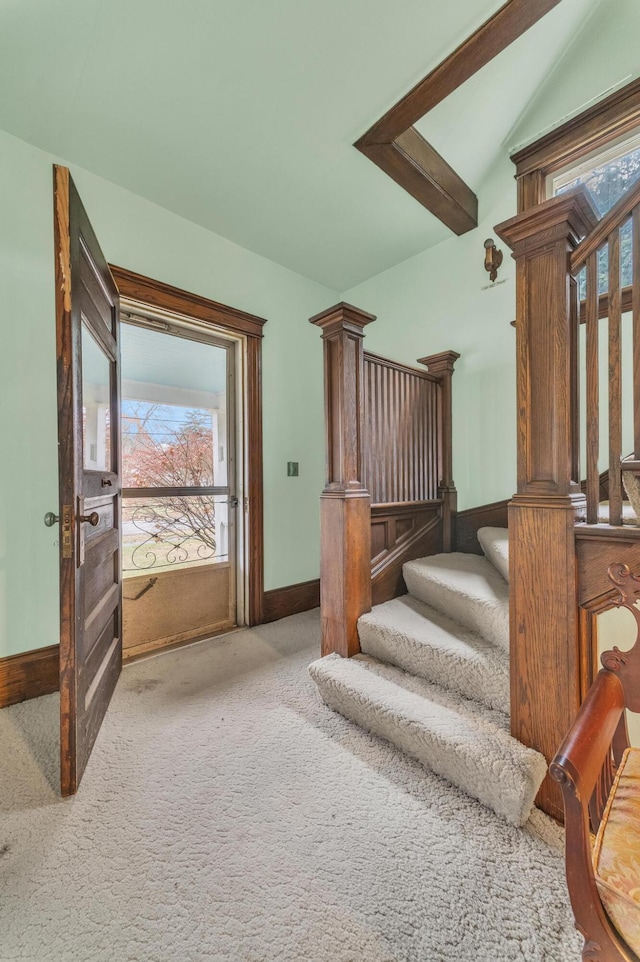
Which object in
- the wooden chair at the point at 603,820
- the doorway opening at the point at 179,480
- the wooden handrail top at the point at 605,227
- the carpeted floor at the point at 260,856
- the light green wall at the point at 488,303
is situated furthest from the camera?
the doorway opening at the point at 179,480

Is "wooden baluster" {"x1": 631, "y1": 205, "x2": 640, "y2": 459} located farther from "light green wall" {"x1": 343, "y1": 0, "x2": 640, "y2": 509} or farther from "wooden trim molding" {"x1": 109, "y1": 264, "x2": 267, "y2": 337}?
"wooden trim molding" {"x1": 109, "y1": 264, "x2": 267, "y2": 337}

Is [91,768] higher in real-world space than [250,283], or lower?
lower

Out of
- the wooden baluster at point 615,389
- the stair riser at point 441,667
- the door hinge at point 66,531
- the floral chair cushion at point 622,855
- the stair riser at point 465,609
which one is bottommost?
the stair riser at point 441,667

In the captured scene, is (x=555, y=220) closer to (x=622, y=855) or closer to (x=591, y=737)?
(x=591, y=737)

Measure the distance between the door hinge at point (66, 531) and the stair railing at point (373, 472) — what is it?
40.8 inches

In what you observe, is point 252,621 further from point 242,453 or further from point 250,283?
point 250,283

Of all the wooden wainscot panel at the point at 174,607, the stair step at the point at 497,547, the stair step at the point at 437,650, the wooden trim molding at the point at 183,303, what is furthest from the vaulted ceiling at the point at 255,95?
the stair step at the point at 437,650

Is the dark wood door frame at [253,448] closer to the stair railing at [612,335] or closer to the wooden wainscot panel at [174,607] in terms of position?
the wooden wainscot panel at [174,607]

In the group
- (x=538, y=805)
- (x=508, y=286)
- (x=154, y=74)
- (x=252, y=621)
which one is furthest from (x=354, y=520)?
(x=154, y=74)

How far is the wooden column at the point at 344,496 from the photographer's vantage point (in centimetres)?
180

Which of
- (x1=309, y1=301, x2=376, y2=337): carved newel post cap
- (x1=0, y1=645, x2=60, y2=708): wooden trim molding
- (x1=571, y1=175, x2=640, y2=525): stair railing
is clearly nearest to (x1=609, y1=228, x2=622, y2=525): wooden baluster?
(x1=571, y1=175, x2=640, y2=525): stair railing

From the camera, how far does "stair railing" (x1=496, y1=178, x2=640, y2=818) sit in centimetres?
113

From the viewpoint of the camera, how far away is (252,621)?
8.93ft

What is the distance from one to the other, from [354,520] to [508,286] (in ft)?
6.17
